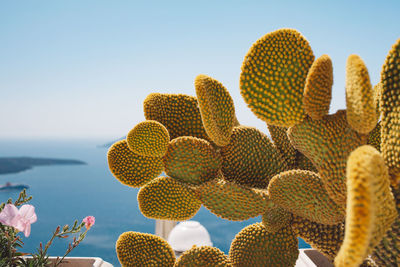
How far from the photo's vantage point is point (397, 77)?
29 centimetres

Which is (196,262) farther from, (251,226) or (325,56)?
(325,56)

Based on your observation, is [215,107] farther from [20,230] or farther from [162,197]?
[20,230]

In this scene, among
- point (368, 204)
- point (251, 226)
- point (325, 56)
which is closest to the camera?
point (368, 204)

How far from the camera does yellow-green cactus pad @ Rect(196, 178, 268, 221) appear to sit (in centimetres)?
35

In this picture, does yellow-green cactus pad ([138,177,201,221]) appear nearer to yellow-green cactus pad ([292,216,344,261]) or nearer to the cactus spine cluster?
the cactus spine cluster

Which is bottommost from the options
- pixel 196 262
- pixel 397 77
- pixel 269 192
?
pixel 196 262

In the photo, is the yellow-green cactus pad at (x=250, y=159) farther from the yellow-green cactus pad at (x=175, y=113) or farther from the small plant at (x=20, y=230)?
the small plant at (x=20, y=230)

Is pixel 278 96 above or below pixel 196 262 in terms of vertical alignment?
above

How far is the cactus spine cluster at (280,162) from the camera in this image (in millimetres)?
259

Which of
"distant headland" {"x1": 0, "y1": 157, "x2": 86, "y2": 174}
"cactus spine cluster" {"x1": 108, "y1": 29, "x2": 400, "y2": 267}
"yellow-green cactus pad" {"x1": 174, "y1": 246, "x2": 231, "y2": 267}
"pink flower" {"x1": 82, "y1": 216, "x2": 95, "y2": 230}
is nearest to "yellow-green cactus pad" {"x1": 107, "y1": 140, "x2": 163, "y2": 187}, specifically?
"cactus spine cluster" {"x1": 108, "y1": 29, "x2": 400, "y2": 267}

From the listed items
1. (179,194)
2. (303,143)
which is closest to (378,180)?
(303,143)

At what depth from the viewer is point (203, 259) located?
40cm

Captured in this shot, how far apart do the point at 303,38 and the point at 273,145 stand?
0.14m

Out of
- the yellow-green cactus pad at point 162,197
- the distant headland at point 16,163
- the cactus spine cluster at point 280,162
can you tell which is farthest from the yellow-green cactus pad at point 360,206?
the distant headland at point 16,163
